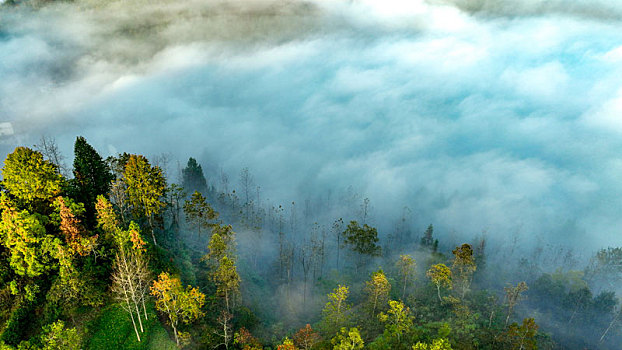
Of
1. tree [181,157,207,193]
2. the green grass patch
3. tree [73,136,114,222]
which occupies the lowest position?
the green grass patch

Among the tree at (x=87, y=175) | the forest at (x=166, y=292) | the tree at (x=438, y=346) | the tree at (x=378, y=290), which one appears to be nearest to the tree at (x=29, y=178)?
the forest at (x=166, y=292)

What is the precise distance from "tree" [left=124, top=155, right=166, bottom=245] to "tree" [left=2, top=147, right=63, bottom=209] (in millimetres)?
12646

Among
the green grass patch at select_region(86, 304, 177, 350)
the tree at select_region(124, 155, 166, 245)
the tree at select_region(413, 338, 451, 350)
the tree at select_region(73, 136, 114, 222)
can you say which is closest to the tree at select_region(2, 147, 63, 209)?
the tree at select_region(73, 136, 114, 222)

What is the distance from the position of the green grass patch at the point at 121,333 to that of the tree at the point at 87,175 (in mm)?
20598

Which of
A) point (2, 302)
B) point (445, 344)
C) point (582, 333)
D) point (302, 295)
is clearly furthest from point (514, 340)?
point (2, 302)

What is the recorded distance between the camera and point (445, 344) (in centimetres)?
5466

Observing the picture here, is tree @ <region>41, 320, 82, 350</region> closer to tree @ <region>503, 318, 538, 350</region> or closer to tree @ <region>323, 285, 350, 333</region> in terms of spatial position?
tree @ <region>323, 285, 350, 333</region>

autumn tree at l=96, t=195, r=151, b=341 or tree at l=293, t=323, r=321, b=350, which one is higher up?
autumn tree at l=96, t=195, r=151, b=341

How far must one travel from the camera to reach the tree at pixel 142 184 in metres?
69.6

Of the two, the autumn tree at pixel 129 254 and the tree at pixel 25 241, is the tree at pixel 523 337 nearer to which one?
the autumn tree at pixel 129 254

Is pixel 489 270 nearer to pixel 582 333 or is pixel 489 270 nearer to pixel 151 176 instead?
pixel 582 333

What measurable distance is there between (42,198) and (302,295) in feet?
251

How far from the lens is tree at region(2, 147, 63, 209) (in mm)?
55531

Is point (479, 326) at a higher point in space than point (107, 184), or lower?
lower
